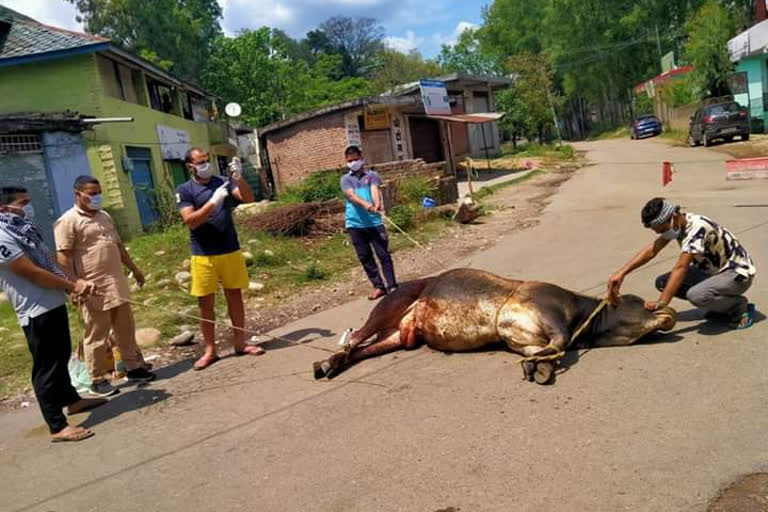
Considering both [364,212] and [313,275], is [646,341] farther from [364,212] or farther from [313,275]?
[313,275]

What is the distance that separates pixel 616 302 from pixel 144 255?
9.04m

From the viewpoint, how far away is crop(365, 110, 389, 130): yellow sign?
2320 cm

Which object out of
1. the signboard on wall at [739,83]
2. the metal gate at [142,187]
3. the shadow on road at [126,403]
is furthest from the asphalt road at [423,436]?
the signboard on wall at [739,83]

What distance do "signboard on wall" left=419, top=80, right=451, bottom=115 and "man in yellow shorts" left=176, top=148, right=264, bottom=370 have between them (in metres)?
19.3

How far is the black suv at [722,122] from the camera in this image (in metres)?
25.0

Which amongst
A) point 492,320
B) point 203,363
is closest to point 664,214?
point 492,320

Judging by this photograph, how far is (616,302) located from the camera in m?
4.77

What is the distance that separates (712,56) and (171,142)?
26.0m

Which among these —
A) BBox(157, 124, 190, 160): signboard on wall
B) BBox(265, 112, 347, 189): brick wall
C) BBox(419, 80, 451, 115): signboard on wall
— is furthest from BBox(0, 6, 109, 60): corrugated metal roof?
BBox(419, 80, 451, 115): signboard on wall

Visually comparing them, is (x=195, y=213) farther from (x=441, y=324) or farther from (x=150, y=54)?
(x=150, y=54)

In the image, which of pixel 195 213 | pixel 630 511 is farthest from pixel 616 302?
pixel 195 213

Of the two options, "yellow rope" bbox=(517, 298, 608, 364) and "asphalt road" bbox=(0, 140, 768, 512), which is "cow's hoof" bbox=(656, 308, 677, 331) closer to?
"asphalt road" bbox=(0, 140, 768, 512)

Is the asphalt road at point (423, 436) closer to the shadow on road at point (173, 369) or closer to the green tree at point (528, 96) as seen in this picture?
the shadow on road at point (173, 369)

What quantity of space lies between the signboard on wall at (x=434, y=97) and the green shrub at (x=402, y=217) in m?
12.7
